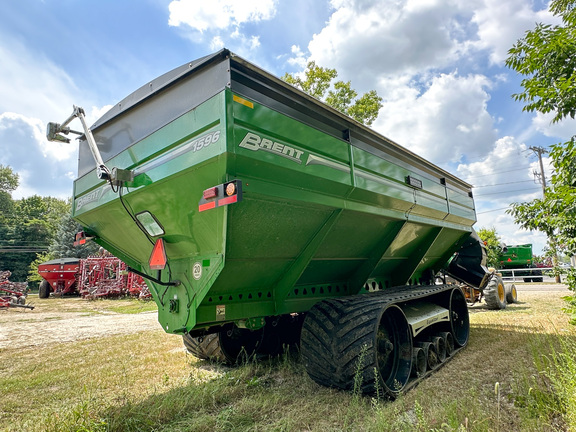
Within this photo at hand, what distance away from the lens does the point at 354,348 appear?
10.4ft

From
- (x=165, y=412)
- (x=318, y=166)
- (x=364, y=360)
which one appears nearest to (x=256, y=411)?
(x=165, y=412)

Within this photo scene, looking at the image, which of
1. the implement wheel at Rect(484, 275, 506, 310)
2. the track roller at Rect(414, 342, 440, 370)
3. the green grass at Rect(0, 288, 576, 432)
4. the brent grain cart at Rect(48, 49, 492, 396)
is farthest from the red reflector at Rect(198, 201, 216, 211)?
the implement wheel at Rect(484, 275, 506, 310)

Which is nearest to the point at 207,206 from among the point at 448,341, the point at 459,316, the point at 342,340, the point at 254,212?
the point at 254,212

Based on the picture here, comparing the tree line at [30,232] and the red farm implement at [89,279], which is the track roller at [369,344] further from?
the tree line at [30,232]

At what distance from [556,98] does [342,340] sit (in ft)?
12.9

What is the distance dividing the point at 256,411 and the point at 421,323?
216 cm

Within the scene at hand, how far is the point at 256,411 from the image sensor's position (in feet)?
9.71

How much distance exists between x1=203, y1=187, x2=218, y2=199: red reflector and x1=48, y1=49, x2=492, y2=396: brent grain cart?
2 centimetres

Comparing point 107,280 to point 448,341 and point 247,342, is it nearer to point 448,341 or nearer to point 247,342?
point 247,342

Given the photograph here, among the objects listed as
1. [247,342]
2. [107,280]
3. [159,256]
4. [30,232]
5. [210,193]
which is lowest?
[247,342]

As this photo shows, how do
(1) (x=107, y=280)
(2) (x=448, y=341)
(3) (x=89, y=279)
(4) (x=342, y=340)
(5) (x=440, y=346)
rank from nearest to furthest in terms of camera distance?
(4) (x=342, y=340), (5) (x=440, y=346), (2) (x=448, y=341), (1) (x=107, y=280), (3) (x=89, y=279)

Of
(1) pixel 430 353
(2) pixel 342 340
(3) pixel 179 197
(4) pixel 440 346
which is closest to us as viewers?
(3) pixel 179 197

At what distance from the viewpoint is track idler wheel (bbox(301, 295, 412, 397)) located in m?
3.11

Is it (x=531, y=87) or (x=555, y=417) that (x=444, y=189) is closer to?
(x=531, y=87)
